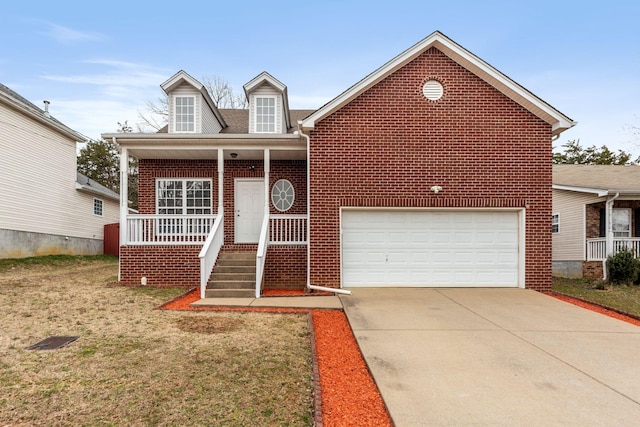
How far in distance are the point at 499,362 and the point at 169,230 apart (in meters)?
9.46

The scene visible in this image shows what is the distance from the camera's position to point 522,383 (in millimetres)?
3793

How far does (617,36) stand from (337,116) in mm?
13586

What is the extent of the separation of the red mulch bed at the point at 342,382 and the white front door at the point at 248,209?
556cm

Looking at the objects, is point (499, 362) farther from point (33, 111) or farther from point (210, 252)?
point (33, 111)

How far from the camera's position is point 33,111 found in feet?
47.0

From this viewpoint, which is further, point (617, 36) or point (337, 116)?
point (617, 36)

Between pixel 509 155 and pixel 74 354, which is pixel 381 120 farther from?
pixel 74 354

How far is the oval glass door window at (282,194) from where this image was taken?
11.5m

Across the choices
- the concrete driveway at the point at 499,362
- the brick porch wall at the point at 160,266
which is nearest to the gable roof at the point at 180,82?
the brick porch wall at the point at 160,266

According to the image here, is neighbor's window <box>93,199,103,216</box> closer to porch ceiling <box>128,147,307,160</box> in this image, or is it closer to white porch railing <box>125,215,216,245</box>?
porch ceiling <box>128,147,307,160</box>

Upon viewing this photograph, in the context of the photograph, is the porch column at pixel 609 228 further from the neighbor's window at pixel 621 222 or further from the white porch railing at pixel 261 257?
the white porch railing at pixel 261 257

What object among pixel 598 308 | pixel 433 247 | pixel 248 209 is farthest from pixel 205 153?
pixel 598 308

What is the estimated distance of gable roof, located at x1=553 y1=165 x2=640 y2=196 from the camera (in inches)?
511

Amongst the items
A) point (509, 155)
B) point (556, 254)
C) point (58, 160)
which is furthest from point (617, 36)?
point (58, 160)
